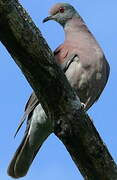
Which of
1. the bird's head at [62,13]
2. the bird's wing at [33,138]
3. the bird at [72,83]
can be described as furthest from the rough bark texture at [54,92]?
the bird's head at [62,13]

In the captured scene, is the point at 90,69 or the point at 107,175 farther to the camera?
the point at 90,69

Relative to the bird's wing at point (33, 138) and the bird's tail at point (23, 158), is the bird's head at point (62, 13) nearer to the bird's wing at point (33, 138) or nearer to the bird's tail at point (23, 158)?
the bird's wing at point (33, 138)

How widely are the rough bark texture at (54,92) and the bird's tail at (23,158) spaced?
2.61m

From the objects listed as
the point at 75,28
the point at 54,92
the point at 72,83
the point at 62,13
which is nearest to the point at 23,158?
the point at 72,83

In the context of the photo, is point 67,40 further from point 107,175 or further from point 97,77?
point 107,175

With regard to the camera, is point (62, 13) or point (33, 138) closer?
point (33, 138)

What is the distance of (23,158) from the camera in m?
6.24

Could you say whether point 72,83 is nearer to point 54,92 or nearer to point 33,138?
point 33,138

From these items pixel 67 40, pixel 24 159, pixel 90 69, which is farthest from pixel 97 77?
pixel 24 159

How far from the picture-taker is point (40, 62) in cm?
328

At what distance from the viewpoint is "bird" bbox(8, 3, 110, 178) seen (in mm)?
6086

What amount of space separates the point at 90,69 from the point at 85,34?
2.55 ft

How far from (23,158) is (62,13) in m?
2.18

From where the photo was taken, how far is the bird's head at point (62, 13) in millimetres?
7359
